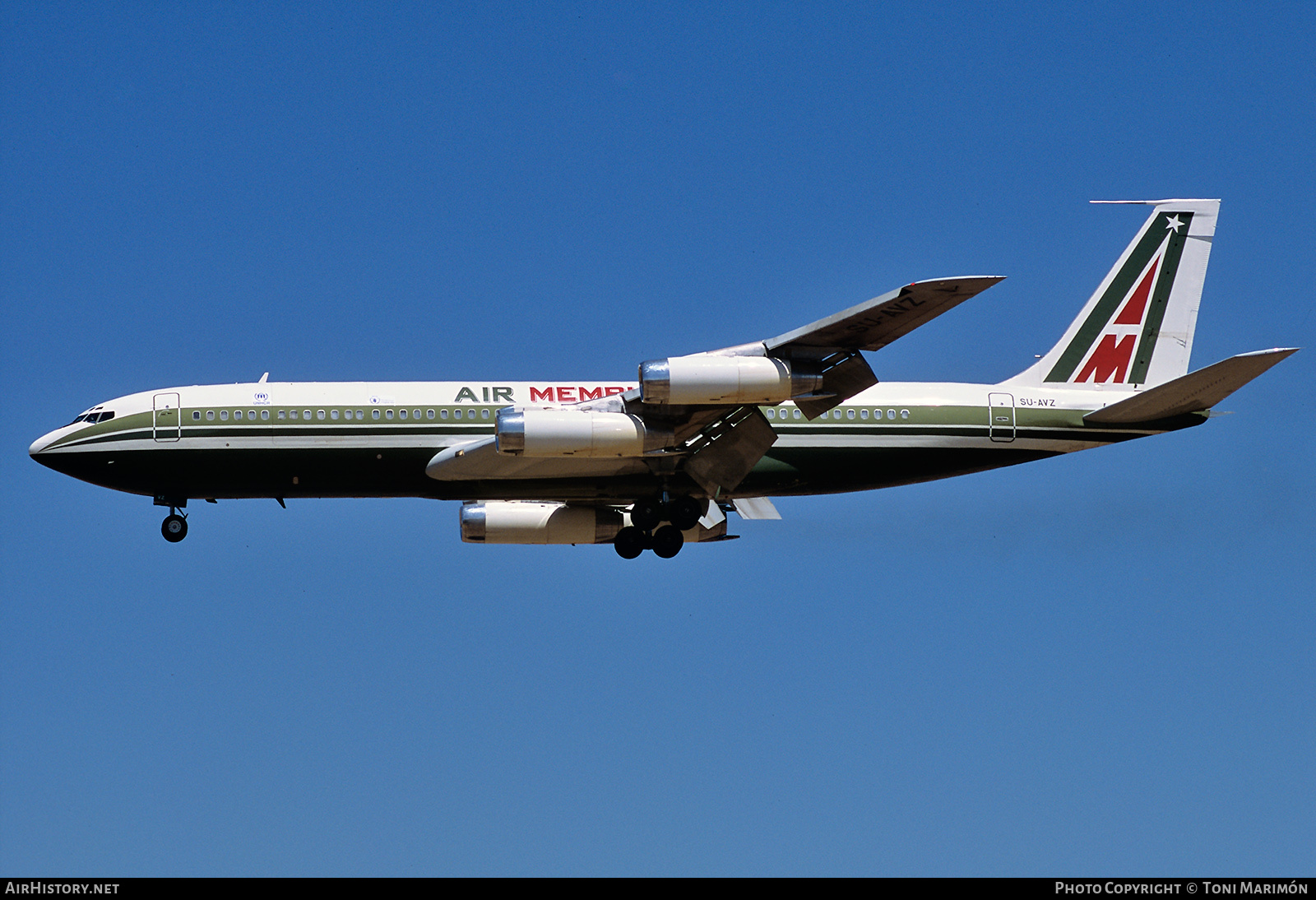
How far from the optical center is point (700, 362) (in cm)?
3344

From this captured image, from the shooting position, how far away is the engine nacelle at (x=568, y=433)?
3444 centimetres

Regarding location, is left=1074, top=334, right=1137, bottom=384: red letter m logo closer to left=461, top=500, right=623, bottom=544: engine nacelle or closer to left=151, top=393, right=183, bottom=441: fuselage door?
left=461, top=500, right=623, bottom=544: engine nacelle

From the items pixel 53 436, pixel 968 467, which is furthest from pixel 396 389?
pixel 968 467

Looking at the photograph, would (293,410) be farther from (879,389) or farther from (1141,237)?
(1141,237)

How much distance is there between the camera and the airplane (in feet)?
116

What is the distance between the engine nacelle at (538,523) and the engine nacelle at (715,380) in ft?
→ 28.8

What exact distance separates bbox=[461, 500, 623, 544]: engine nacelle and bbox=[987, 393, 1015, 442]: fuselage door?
388 inches

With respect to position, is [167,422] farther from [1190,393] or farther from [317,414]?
[1190,393]

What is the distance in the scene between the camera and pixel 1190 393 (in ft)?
126

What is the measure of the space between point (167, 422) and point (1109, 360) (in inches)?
978

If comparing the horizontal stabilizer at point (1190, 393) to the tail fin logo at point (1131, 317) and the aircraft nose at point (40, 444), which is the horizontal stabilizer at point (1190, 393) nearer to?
the tail fin logo at point (1131, 317)

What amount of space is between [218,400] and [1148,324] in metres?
25.0

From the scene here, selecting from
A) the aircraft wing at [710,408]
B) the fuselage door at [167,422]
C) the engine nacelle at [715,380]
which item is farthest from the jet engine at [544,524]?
the engine nacelle at [715,380]

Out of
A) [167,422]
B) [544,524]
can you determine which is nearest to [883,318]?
[544,524]
